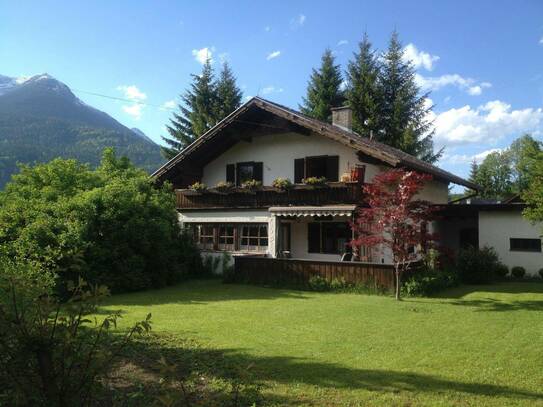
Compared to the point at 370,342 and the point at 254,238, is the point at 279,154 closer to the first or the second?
the point at 254,238

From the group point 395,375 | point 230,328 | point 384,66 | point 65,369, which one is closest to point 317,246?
point 230,328

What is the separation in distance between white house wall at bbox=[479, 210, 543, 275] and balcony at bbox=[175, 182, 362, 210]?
6.37 m

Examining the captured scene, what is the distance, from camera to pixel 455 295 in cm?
1405

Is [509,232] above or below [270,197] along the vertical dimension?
below

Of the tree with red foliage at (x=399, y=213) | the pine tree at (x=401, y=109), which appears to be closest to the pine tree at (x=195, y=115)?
the pine tree at (x=401, y=109)

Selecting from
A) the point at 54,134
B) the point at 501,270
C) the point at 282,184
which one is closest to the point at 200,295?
the point at 282,184

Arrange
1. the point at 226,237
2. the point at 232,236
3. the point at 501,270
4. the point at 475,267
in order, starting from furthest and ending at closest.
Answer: the point at 226,237 → the point at 232,236 → the point at 501,270 → the point at 475,267

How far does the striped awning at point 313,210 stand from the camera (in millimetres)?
17656

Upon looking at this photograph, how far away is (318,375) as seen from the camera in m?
6.19

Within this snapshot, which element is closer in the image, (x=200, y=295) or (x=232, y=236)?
(x=200, y=295)

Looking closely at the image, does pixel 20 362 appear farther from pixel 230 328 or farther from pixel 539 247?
pixel 539 247

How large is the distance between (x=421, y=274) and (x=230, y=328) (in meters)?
7.98

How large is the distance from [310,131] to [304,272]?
7241mm

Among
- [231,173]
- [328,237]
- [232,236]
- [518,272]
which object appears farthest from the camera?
[231,173]
